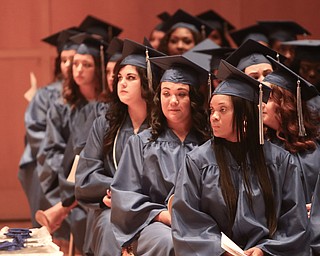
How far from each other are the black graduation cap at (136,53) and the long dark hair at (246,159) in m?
1.14

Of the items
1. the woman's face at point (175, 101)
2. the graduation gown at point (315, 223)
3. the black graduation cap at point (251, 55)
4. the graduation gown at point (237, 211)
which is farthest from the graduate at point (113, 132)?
the graduation gown at point (315, 223)

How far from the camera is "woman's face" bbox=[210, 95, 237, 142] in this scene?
4754mm

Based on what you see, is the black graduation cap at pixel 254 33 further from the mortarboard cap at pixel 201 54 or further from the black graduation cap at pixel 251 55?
the black graduation cap at pixel 251 55

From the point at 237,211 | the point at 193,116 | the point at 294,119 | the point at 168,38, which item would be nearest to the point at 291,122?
the point at 294,119

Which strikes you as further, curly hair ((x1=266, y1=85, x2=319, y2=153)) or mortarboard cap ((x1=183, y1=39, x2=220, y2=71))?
→ mortarboard cap ((x1=183, y1=39, x2=220, y2=71))

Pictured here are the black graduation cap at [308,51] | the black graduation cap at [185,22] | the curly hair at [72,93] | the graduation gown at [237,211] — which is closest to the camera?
the graduation gown at [237,211]

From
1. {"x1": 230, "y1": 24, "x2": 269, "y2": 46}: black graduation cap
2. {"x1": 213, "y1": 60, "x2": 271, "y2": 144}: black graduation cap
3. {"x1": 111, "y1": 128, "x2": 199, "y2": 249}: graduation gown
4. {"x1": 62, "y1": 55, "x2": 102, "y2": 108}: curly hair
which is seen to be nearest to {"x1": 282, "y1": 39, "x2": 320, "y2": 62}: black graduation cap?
{"x1": 230, "y1": 24, "x2": 269, "y2": 46}: black graduation cap

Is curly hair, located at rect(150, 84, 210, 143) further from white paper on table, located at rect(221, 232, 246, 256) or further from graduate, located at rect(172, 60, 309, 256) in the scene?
white paper on table, located at rect(221, 232, 246, 256)

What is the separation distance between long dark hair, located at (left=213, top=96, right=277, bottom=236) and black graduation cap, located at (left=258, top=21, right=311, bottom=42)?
9.09 feet

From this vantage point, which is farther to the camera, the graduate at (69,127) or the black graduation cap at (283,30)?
the black graduation cap at (283,30)

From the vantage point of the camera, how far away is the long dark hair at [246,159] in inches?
185

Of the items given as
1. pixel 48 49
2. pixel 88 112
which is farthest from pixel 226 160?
pixel 48 49

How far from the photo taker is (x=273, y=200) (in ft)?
15.5

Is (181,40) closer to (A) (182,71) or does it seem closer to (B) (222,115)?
(A) (182,71)
